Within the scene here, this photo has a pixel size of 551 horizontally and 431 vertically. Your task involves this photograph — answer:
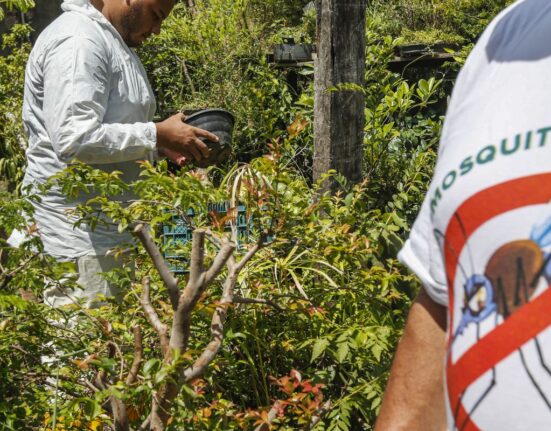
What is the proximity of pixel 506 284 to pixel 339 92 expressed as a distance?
240 centimetres

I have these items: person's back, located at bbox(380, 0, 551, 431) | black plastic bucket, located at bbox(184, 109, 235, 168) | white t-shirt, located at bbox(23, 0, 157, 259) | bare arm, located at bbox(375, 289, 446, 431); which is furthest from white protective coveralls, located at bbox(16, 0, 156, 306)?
person's back, located at bbox(380, 0, 551, 431)

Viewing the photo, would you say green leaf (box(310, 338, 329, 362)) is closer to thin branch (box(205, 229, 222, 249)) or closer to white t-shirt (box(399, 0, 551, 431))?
thin branch (box(205, 229, 222, 249))

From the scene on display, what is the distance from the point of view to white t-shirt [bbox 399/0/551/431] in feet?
3.68

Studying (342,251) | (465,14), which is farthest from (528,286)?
(465,14)

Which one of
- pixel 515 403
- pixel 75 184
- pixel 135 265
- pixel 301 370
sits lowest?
pixel 301 370

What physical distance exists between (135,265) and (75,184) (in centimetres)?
59

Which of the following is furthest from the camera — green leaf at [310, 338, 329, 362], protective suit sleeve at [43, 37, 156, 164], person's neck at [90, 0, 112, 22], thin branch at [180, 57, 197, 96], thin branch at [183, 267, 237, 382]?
thin branch at [180, 57, 197, 96]

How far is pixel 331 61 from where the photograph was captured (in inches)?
137

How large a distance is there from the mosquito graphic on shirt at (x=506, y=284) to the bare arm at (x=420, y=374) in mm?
144

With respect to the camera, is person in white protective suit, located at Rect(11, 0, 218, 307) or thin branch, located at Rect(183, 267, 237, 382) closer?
thin branch, located at Rect(183, 267, 237, 382)

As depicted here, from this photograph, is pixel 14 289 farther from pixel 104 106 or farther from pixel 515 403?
pixel 515 403

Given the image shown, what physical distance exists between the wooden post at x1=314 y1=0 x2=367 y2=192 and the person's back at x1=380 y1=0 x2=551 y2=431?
2.19 metres

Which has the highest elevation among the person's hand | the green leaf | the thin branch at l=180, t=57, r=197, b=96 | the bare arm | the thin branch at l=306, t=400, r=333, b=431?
the bare arm

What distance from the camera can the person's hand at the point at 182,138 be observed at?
3.36m
